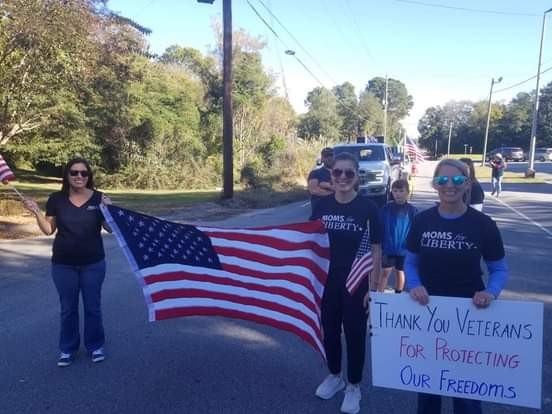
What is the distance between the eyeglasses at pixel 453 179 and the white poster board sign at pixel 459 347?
2.34 ft

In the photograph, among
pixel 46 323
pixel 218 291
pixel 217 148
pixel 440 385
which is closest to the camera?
pixel 440 385

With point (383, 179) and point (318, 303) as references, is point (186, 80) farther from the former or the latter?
point (318, 303)

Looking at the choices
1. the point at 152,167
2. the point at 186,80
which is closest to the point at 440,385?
the point at 152,167

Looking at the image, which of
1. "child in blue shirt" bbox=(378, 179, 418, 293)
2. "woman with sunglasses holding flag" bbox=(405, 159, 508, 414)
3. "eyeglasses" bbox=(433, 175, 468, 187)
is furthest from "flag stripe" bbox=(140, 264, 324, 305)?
"child in blue shirt" bbox=(378, 179, 418, 293)

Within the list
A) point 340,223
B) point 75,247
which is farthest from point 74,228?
point 340,223

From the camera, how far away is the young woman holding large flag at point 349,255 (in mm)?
3758

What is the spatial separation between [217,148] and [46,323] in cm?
2943

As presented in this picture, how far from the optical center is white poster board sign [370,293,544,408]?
3068mm

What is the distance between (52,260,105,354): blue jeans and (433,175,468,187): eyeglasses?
3123 mm

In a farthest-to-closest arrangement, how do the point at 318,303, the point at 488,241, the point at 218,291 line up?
the point at 218,291, the point at 318,303, the point at 488,241

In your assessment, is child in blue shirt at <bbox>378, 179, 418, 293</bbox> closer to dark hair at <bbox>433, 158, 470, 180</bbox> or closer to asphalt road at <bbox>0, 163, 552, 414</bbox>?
asphalt road at <bbox>0, 163, 552, 414</bbox>

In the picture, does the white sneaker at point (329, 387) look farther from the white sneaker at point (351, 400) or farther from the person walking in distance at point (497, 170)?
the person walking in distance at point (497, 170)

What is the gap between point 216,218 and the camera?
15.7 meters

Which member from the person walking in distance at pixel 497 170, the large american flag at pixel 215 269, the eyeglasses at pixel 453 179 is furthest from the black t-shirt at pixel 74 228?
the person walking in distance at pixel 497 170
